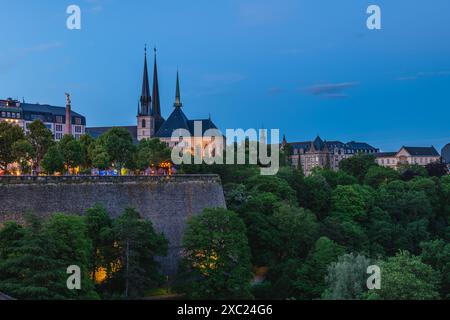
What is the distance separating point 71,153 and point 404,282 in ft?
104

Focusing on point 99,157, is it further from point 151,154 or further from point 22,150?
point 151,154

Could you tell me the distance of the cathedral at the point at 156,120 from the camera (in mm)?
111500

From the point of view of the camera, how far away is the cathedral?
366ft

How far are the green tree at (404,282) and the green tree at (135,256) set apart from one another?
41.8 feet

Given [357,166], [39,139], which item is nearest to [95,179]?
[39,139]

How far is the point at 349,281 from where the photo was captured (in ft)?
104

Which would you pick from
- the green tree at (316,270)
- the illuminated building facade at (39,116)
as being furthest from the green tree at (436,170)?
the illuminated building facade at (39,116)

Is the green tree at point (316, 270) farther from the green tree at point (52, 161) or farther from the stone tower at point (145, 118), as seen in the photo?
the stone tower at point (145, 118)

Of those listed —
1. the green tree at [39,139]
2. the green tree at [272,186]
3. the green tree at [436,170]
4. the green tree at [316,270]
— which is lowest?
the green tree at [316,270]

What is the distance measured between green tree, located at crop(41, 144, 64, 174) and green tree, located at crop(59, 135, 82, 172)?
1985 millimetres

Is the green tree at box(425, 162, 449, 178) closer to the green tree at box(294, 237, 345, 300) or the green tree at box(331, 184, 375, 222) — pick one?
the green tree at box(331, 184, 375, 222)

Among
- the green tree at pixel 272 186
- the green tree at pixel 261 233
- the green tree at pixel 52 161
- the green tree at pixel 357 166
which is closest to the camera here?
the green tree at pixel 261 233
